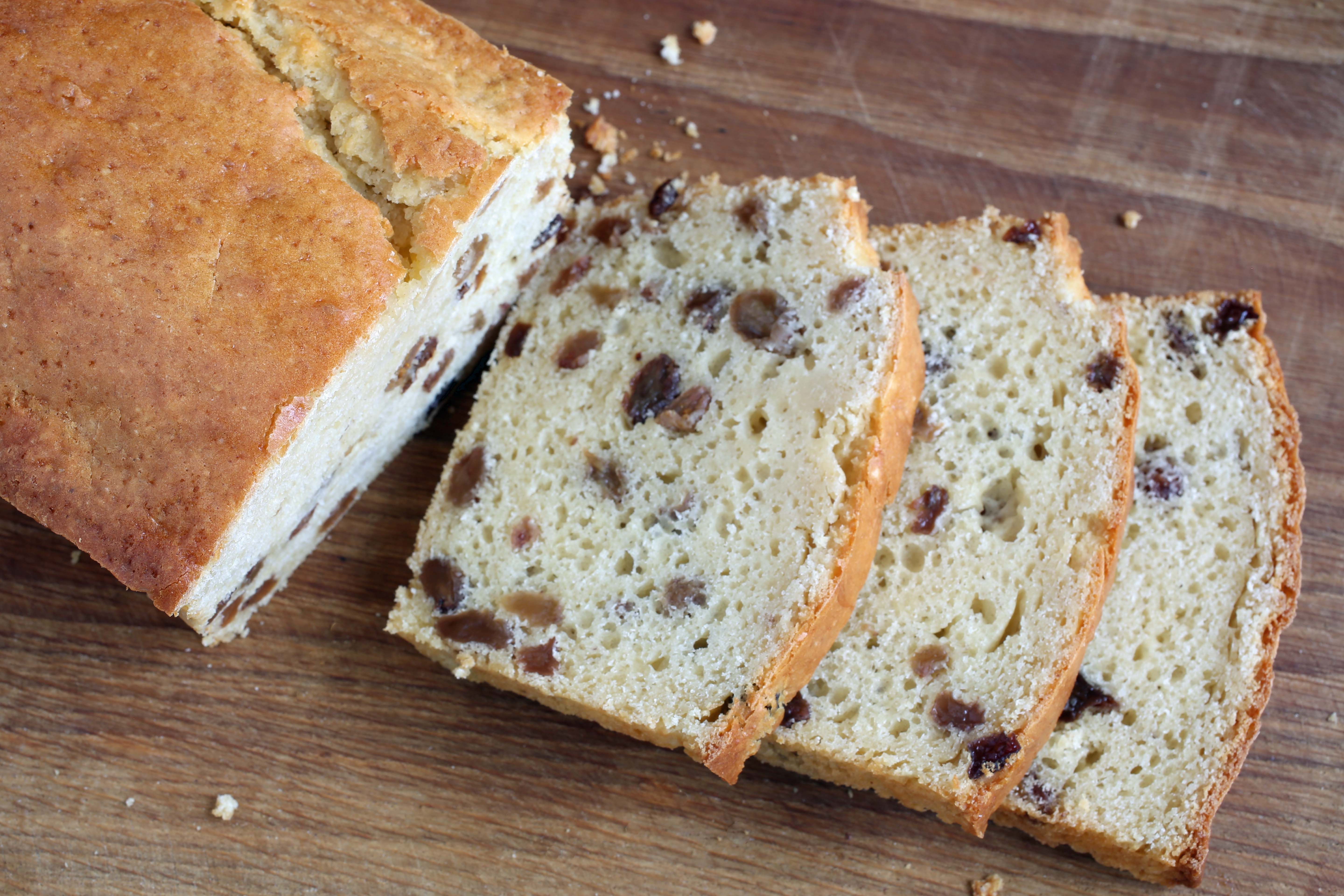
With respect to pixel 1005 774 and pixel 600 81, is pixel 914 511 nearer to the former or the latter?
pixel 1005 774

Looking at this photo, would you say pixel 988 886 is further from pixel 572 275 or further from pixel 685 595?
pixel 572 275

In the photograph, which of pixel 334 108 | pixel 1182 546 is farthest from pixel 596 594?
pixel 1182 546

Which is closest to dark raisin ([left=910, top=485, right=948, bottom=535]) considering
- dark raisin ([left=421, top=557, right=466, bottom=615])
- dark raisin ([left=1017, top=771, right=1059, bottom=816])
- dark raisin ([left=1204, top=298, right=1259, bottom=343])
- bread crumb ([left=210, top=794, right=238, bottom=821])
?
→ dark raisin ([left=1017, top=771, right=1059, bottom=816])

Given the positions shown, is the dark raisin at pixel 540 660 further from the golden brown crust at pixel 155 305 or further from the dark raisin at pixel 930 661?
the dark raisin at pixel 930 661

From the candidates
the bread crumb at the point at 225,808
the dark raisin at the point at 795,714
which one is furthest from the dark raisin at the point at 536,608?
the bread crumb at the point at 225,808

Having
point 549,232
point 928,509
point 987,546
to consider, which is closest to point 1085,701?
point 987,546
